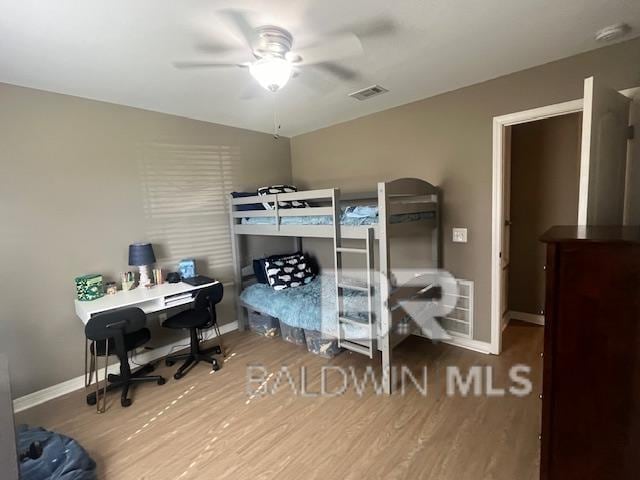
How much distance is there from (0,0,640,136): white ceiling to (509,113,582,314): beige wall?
1.27 meters

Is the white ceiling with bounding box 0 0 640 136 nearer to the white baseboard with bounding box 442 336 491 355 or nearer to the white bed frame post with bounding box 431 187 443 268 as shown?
the white bed frame post with bounding box 431 187 443 268

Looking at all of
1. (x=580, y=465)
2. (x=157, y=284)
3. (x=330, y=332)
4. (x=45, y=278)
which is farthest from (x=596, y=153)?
(x=45, y=278)

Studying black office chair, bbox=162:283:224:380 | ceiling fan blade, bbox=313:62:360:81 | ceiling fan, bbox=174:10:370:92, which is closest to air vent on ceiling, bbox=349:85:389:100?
ceiling fan blade, bbox=313:62:360:81

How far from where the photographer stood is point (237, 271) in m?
3.68

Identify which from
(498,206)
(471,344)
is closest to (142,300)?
(471,344)

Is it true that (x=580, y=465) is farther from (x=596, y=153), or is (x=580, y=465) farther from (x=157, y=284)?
(x=157, y=284)

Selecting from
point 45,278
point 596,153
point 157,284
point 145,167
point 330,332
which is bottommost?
point 330,332

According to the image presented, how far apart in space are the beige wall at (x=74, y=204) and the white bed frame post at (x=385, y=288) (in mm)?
2166

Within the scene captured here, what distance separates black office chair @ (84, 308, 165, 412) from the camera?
7.18 ft

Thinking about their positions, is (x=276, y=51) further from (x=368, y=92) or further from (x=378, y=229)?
(x=378, y=229)

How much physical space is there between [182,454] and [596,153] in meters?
2.93

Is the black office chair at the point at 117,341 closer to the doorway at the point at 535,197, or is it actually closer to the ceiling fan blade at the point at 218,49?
the ceiling fan blade at the point at 218,49

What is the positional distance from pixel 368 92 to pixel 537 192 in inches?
89.3

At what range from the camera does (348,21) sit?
171 cm
